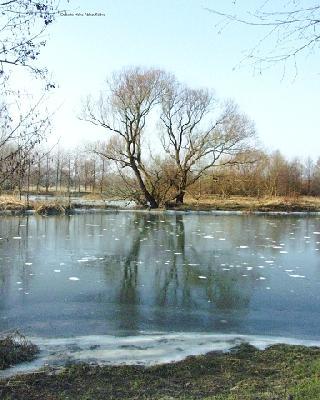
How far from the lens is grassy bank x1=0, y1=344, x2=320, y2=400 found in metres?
3.82

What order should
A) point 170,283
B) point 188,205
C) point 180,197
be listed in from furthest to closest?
point 180,197
point 188,205
point 170,283

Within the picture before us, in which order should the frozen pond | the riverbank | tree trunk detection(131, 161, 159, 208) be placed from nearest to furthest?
the frozen pond, the riverbank, tree trunk detection(131, 161, 159, 208)

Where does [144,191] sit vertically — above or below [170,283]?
above

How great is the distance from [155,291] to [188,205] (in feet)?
81.8

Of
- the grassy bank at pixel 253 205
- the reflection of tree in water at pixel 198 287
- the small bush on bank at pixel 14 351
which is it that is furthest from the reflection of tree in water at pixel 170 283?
the grassy bank at pixel 253 205

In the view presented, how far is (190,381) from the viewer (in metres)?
4.28

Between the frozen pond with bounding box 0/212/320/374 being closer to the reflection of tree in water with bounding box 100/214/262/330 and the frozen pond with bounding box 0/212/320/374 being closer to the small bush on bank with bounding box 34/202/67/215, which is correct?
the reflection of tree in water with bounding box 100/214/262/330

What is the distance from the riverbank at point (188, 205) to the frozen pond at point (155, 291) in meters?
10.3

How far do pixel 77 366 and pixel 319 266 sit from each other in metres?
8.21

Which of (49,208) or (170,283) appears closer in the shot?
(170,283)

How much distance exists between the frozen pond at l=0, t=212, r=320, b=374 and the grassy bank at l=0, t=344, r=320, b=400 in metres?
0.72

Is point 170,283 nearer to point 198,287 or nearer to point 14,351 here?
point 198,287

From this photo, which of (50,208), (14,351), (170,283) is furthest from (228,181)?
(14,351)

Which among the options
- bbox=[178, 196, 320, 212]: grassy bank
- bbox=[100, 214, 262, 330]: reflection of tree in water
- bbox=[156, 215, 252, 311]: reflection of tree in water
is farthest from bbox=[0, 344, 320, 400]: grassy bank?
bbox=[178, 196, 320, 212]: grassy bank
